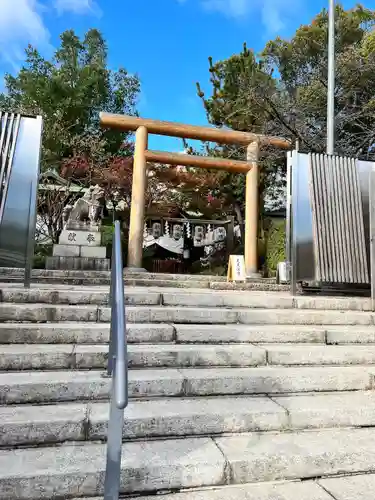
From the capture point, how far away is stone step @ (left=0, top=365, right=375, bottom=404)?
2.42 meters

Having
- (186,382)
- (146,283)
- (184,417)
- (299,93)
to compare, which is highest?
(299,93)

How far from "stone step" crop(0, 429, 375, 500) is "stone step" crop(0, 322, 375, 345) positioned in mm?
1097

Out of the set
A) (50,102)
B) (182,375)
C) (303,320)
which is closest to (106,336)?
(182,375)

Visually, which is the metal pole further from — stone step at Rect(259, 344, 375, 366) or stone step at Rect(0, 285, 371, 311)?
stone step at Rect(259, 344, 375, 366)

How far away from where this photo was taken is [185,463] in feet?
6.49

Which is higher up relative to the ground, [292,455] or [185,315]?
[185,315]

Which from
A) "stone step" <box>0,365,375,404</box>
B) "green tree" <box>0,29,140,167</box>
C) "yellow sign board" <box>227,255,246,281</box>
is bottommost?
"stone step" <box>0,365,375,404</box>

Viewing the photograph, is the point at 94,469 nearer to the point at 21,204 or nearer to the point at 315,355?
the point at 315,355

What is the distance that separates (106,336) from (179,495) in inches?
59.1

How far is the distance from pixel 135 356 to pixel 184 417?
2.42ft

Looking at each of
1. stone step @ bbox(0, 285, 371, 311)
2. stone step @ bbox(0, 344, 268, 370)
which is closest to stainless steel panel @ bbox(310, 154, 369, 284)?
stone step @ bbox(0, 285, 371, 311)

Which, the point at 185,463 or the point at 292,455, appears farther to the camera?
the point at 292,455

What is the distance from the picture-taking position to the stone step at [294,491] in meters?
1.88

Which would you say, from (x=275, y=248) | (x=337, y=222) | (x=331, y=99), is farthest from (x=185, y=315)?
(x=275, y=248)
